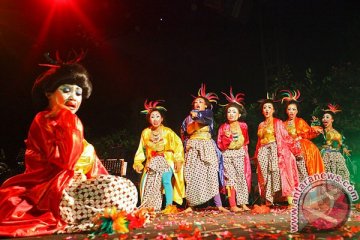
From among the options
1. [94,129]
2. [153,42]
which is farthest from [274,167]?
[153,42]

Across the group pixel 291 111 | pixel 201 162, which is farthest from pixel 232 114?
pixel 291 111

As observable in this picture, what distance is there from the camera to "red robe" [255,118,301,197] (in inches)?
233

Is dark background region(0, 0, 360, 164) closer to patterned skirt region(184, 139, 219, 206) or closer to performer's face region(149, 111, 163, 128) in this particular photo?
performer's face region(149, 111, 163, 128)

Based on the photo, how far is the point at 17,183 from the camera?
372 cm

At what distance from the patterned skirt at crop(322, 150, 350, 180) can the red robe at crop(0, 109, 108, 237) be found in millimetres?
5188

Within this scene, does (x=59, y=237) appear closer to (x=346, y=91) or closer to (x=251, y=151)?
(x=251, y=151)

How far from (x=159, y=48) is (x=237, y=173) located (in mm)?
6808

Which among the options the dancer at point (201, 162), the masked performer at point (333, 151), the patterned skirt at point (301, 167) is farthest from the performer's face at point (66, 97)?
the masked performer at point (333, 151)

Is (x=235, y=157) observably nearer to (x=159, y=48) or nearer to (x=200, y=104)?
(x=200, y=104)

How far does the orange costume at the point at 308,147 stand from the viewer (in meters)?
6.46

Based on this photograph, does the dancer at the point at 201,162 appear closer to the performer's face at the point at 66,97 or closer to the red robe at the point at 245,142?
the red robe at the point at 245,142

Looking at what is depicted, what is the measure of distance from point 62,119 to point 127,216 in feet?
4.06

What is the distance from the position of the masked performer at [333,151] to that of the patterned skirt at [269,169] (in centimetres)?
158

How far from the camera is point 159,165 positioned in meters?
5.89
